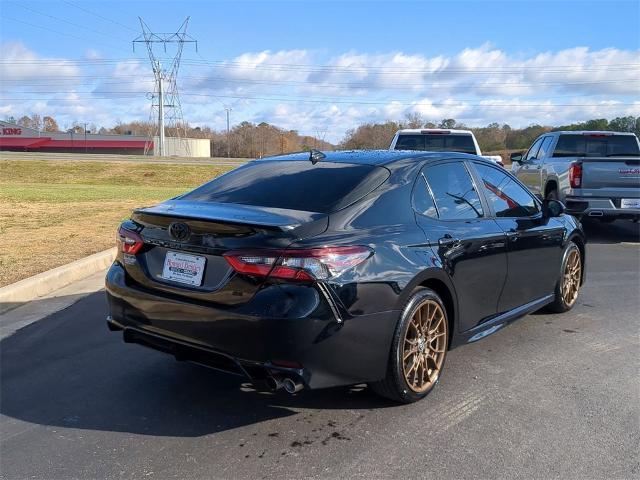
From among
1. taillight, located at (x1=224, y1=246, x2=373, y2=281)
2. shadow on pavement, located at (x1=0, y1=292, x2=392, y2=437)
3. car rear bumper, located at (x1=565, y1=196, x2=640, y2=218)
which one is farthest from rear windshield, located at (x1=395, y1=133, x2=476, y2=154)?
taillight, located at (x1=224, y1=246, x2=373, y2=281)

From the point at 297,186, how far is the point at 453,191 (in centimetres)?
124

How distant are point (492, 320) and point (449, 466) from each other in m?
1.77

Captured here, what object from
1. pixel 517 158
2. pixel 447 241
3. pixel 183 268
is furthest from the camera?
pixel 517 158

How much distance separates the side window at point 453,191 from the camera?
4379mm

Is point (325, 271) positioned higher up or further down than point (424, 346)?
higher up

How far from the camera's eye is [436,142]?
41.5ft

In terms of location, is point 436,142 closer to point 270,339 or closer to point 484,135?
point 270,339

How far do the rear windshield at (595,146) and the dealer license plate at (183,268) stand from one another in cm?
1016

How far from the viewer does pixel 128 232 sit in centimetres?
398

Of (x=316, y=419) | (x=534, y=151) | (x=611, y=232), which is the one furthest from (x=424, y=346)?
(x=534, y=151)

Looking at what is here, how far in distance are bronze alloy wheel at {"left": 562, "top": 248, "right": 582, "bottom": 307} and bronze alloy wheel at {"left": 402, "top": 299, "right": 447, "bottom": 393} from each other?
236 centimetres

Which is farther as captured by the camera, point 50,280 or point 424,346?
point 50,280

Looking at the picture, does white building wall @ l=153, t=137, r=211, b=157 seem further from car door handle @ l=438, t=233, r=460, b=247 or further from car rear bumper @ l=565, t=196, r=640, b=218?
car door handle @ l=438, t=233, r=460, b=247

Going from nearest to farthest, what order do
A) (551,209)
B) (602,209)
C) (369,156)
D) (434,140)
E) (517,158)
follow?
(369,156) → (551,209) → (602,209) → (434,140) → (517,158)
